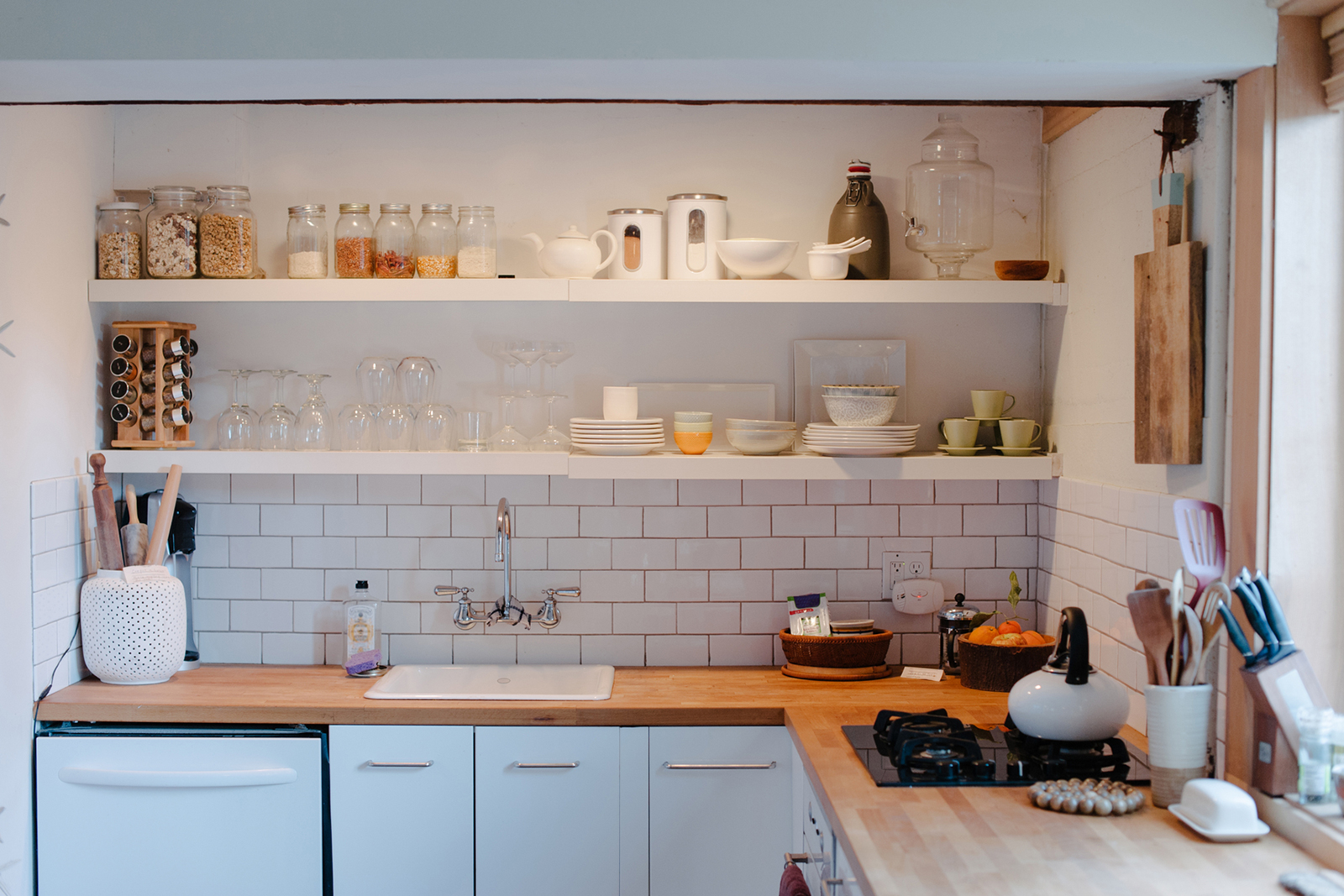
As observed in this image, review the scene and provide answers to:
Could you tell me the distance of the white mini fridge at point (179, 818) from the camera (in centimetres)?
269

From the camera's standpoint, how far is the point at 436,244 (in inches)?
115

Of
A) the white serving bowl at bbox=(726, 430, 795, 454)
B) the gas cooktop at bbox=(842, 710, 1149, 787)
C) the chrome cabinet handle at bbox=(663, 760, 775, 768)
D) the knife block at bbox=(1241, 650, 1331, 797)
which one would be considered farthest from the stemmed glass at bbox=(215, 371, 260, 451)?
the knife block at bbox=(1241, 650, 1331, 797)

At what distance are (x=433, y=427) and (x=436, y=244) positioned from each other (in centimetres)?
50

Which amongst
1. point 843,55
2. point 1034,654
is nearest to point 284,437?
point 843,55

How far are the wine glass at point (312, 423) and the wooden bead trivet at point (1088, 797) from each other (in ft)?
6.70

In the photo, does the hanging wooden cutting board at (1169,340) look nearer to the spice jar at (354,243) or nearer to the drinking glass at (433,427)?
the drinking glass at (433,427)

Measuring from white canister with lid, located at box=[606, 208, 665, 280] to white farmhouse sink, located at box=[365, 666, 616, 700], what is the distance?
1.12 meters

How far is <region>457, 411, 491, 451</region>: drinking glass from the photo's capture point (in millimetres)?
3008

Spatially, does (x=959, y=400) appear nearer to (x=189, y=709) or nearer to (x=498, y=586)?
(x=498, y=586)

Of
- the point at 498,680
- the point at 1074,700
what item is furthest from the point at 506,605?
the point at 1074,700

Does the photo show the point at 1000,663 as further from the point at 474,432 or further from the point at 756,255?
the point at 474,432

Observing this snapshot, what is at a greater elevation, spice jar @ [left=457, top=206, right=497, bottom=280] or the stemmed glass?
spice jar @ [left=457, top=206, right=497, bottom=280]

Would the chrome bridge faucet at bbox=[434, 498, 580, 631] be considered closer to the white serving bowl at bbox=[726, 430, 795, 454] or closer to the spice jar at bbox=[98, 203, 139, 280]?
the white serving bowl at bbox=[726, 430, 795, 454]

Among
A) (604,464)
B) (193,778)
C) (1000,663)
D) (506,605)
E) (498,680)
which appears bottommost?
(193,778)
